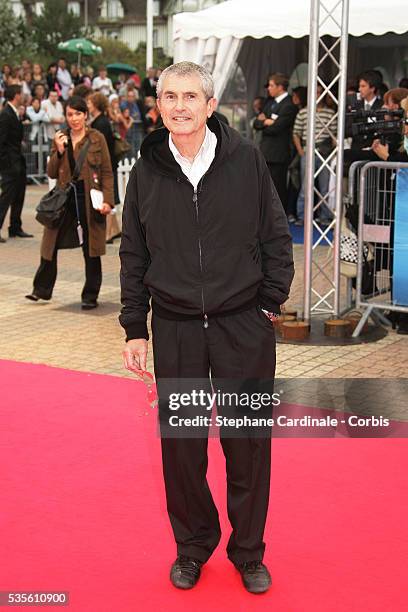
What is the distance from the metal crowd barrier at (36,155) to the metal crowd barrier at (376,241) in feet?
47.9

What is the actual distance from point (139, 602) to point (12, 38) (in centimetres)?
4864

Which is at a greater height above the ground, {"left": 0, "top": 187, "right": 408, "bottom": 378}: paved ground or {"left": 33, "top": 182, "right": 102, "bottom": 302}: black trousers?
{"left": 33, "top": 182, "right": 102, "bottom": 302}: black trousers

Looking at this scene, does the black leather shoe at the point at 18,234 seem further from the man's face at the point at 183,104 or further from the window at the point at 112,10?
the window at the point at 112,10

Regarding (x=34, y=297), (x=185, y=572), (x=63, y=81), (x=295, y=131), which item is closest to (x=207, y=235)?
(x=185, y=572)

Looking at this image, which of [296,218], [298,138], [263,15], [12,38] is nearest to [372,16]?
[263,15]

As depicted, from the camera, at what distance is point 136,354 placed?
166 inches

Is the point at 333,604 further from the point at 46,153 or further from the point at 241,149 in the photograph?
the point at 46,153

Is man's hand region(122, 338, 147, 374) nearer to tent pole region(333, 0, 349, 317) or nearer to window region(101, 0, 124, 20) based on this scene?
tent pole region(333, 0, 349, 317)

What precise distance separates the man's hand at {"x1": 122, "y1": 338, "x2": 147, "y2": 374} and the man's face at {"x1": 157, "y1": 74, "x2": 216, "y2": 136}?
0.87 m

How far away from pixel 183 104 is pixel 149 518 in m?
2.12

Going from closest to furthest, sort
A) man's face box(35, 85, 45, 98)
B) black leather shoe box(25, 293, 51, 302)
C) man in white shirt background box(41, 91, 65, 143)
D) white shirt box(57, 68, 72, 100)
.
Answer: black leather shoe box(25, 293, 51, 302), man in white shirt background box(41, 91, 65, 143), man's face box(35, 85, 45, 98), white shirt box(57, 68, 72, 100)

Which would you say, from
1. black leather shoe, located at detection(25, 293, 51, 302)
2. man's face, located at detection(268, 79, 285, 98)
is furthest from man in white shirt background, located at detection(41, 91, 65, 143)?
black leather shoe, located at detection(25, 293, 51, 302)

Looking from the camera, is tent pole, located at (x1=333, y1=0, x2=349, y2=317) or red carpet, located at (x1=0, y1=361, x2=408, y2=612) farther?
tent pole, located at (x1=333, y1=0, x2=349, y2=317)

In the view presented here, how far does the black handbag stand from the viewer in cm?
961
